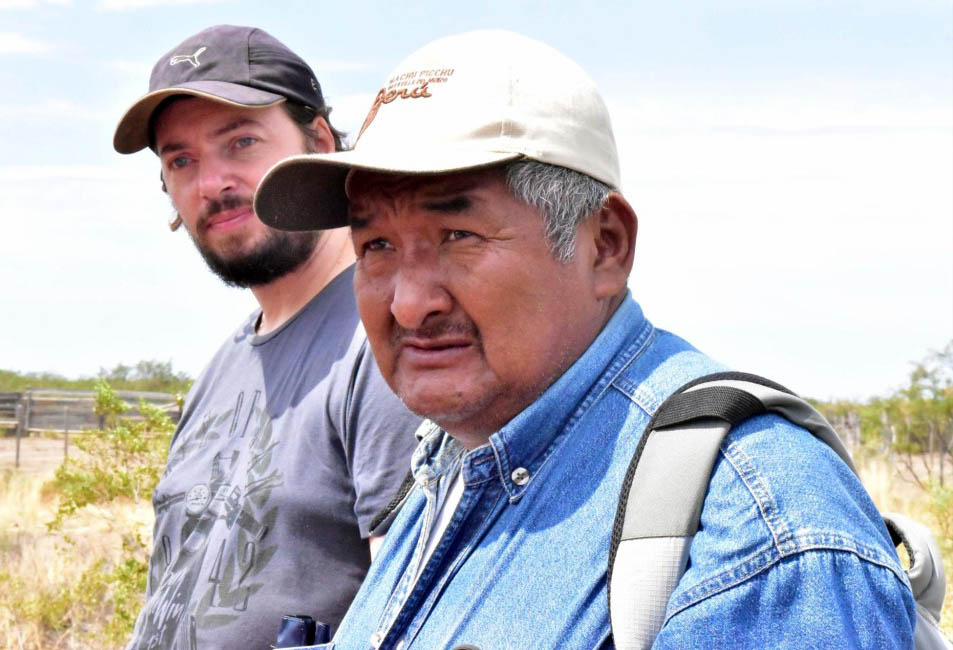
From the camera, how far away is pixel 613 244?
2.01 m

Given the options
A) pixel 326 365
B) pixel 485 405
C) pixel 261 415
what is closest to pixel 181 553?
pixel 261 415

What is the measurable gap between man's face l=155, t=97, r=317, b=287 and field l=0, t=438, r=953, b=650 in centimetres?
388

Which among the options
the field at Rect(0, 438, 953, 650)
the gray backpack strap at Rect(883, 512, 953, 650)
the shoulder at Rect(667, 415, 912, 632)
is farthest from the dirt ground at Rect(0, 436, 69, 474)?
the shoulder at Rect(667, 415, 912, 632)

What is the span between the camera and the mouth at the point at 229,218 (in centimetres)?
319

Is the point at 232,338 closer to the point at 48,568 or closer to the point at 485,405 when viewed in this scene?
the point at 485,405

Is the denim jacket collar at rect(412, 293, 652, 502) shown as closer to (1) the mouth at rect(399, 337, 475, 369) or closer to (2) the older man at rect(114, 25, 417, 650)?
(1) the mouth at rect(399, 337, 475, 369)

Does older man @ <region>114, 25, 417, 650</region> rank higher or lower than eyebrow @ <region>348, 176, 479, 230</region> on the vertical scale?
lower

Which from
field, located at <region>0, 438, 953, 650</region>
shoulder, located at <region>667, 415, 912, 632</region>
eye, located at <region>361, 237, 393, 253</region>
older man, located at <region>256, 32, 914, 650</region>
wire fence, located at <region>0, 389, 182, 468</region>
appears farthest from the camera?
wire fence, located at <region>0, 389, 182, 468</region>

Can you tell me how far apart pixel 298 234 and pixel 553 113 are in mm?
1384

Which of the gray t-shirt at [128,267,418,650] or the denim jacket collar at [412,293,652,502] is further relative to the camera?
the gray t-shirt at [128,267,418,650]

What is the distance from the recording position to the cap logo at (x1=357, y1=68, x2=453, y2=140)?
192 cm

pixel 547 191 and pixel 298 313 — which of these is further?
pixel 298 313

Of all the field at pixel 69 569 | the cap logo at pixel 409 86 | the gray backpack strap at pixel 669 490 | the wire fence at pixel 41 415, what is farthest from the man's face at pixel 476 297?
the wire fence at pixel 41 415

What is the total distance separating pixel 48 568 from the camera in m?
10.1
